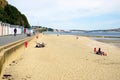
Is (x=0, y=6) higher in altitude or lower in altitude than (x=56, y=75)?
higher

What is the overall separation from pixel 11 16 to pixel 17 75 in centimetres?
7392

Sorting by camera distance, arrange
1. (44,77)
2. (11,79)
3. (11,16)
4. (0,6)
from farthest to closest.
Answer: (11,16) → (0,6) → (44,77) → (11,79)

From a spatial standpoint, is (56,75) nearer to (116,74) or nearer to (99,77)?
(99,77)

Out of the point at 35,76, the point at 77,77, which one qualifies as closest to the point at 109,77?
the point at 77,77

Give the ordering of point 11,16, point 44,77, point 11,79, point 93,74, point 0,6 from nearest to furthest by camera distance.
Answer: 1. point 11,79
2. point 44,77
3. point 93,74
4. point 0,6
5. point 11,16

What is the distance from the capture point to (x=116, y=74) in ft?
46.3

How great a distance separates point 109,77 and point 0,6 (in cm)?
5085

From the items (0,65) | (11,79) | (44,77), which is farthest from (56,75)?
(0,65)

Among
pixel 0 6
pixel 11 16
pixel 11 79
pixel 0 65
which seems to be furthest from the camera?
pixel 11 16

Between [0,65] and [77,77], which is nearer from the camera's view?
[0,65]

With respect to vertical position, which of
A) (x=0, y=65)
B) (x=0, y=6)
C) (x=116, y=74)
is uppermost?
(x=0, y=6)

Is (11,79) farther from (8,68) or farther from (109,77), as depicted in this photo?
(109,77)

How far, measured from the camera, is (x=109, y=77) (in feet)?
42.9

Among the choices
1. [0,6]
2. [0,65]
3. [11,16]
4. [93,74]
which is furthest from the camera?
[11,16]
